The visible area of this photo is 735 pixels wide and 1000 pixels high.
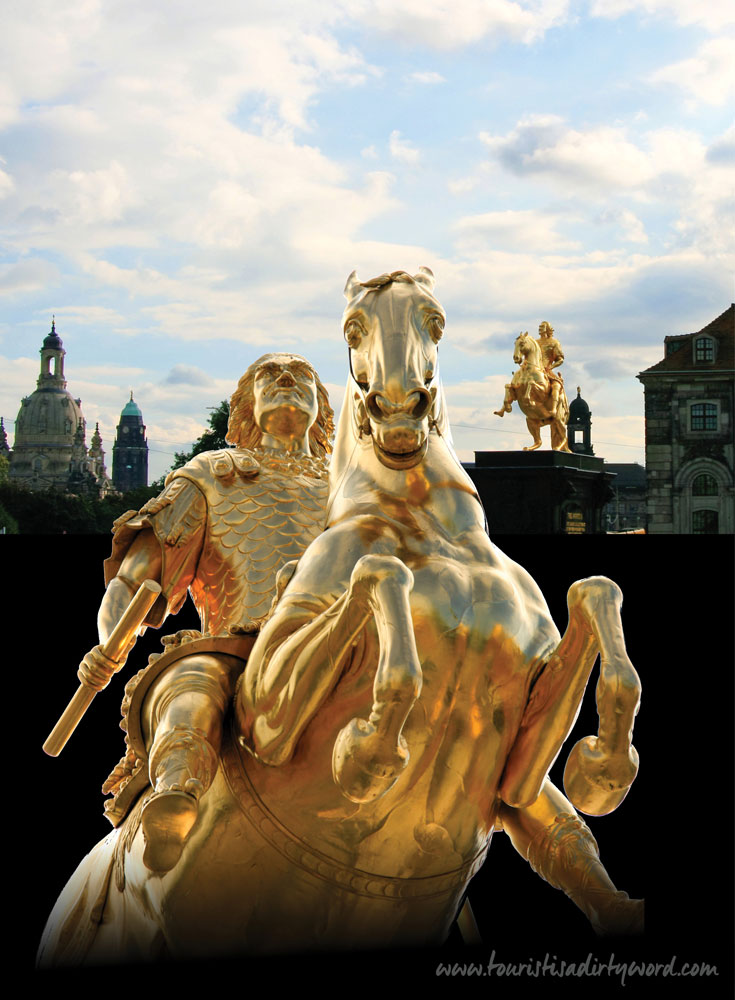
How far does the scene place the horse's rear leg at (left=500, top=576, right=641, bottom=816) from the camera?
202cm

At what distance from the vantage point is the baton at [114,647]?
9.05ft

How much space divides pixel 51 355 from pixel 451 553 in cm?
935

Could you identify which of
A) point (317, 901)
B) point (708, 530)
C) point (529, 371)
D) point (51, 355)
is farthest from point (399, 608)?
point (708, 530)

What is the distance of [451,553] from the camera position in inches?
90.0

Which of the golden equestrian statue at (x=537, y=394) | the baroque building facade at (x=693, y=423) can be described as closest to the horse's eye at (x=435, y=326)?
the golden equestrian statue at (x=537, y=394)

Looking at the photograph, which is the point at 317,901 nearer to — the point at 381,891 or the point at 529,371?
the point at 381,891

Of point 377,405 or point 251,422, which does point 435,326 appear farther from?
point 251,422

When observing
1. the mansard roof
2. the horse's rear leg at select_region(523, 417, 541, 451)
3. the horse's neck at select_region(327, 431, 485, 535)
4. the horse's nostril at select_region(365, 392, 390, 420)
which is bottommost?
the horse's neck at select_region(327, 431, 485, 535)

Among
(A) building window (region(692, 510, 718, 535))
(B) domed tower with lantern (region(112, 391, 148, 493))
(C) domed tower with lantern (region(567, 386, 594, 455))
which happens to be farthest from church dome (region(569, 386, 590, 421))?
(B) domed tower with lantern (region(112, 391, 148, 493))

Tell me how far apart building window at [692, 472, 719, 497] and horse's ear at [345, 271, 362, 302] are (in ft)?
55.6

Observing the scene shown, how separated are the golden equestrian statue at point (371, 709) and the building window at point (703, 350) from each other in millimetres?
20016

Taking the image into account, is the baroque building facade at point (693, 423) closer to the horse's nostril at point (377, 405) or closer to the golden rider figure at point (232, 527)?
the golden rider figure at point (232, 527)

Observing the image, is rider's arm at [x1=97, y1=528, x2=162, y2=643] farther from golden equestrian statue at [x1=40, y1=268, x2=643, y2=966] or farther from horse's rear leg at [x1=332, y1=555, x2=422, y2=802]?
horse's rear leg at [x1=332, y1=555, x2=422, y2=802]

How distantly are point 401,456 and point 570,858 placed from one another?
3.32ft
